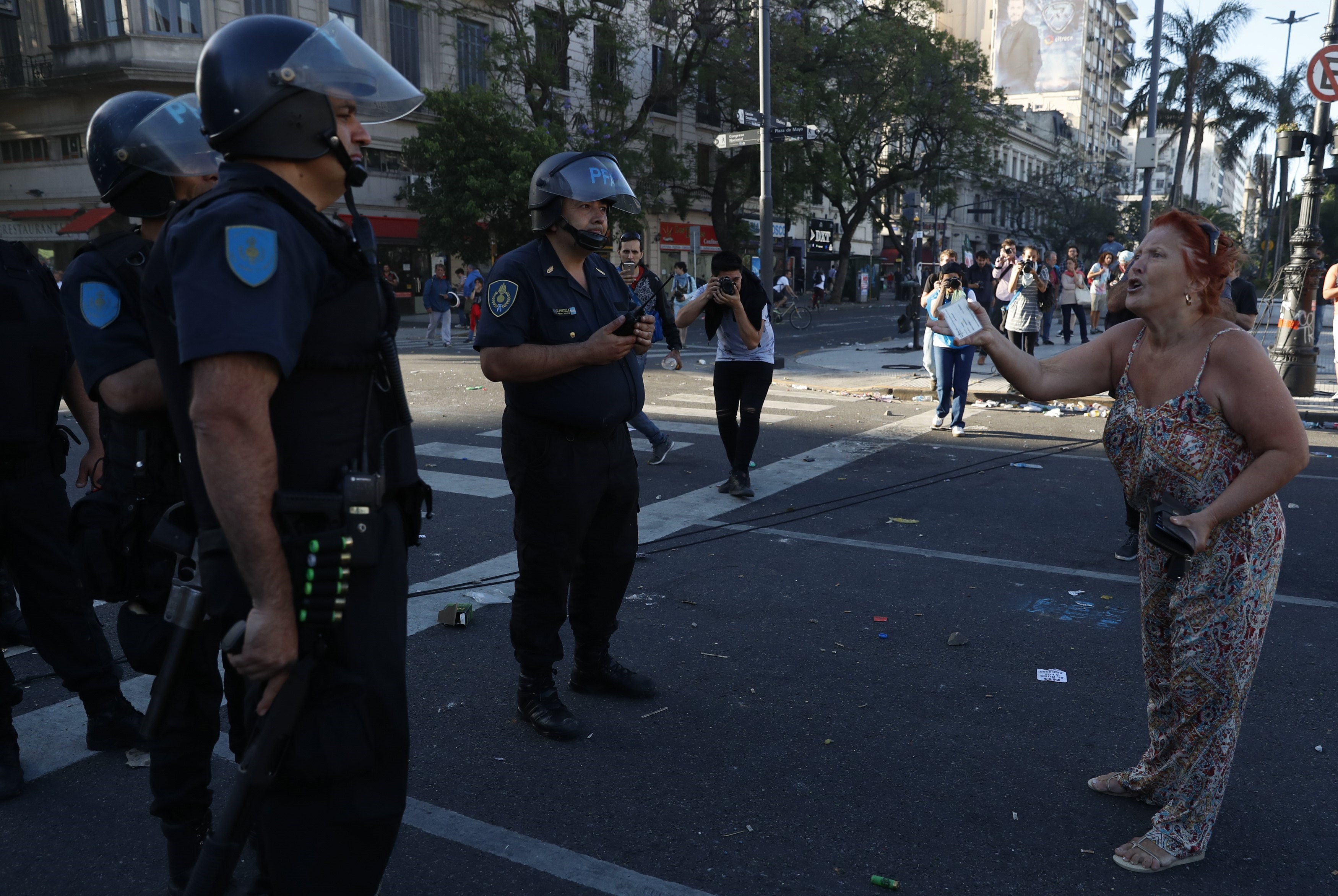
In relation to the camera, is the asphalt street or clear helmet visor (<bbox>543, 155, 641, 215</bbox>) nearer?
the asphalt street

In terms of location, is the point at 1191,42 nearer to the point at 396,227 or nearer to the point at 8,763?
the point at 396,227

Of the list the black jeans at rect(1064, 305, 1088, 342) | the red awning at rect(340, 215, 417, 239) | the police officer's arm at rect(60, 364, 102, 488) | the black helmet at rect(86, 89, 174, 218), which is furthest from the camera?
the red awning at rect(340, 215, 417, 239)

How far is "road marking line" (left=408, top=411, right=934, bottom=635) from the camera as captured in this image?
5.24 metres

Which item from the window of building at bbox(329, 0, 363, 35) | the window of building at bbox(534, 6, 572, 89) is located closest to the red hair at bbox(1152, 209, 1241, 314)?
the window of building at bbox(534, 6, 572, 89)

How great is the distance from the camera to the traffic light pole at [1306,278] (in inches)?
480

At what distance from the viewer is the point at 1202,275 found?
9.45 ft

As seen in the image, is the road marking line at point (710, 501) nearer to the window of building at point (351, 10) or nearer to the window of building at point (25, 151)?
the window of building at point (351, 10)

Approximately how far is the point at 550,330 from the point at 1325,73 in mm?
11744

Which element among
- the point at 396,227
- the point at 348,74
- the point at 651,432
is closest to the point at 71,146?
the point at 396,227

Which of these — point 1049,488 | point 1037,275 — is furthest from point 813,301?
point 1049,488

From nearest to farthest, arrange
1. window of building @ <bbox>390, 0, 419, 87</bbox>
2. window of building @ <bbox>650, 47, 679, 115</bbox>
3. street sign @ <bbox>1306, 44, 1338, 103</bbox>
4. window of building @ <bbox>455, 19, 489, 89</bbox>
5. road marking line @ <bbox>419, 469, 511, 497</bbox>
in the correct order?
road marking line @ <bbox>419, 469, 511, 497</bbox>, street sign @ <bbox>1306, 44, 1338, 103</bbox>, window of building @ <bbox>390, 0, 419, 87</bbox>, window of building @ <bbox>650, 47, 679, 115</bbox>, window of building @ <bbox>455, 19, 489, 89</bbox>

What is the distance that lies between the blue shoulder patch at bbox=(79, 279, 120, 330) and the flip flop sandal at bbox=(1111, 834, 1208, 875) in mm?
3070

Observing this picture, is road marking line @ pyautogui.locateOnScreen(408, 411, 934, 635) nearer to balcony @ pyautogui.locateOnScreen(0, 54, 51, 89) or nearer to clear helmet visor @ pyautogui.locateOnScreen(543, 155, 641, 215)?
clear helmet visor @ pyautogui.locateOnScreen(543, 155, 641, 215)

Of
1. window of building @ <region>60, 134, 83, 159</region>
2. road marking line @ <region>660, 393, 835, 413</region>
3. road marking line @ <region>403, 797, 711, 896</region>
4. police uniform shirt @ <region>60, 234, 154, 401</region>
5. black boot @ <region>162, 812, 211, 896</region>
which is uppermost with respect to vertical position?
window of building @ <region>60, 134, 83, 159</region>
